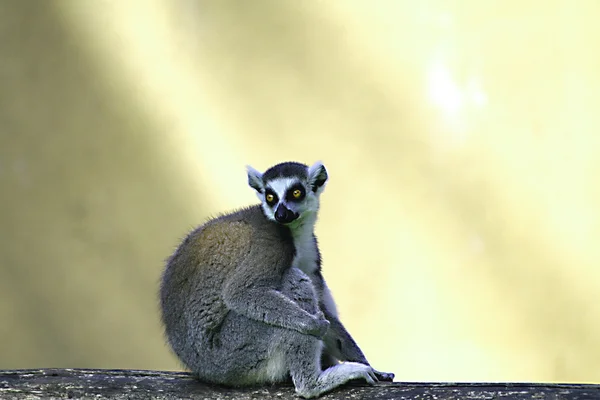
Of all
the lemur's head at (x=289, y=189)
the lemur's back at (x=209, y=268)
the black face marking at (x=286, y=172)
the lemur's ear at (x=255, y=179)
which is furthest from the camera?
the lemur's ear at (x=255, y=179)

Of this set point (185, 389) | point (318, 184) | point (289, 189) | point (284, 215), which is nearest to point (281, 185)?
point (289, 189)

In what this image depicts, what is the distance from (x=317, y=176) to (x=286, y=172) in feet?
0.68

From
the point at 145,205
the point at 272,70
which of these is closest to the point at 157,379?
the point at 145,205

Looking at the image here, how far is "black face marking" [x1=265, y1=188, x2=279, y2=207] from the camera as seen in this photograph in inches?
142

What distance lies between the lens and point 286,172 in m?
3.69

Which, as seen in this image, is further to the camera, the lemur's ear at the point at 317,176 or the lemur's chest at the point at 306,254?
the lemur's ear at the point at 317,176

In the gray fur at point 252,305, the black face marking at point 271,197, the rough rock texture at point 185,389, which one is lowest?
the rough rock texture at point 185,389

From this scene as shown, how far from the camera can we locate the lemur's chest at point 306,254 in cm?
365

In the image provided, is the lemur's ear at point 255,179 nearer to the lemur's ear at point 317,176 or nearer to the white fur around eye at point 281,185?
the white fur around eye at point 281,185

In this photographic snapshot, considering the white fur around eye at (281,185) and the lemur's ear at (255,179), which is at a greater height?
the lemur's ear at (255,179)

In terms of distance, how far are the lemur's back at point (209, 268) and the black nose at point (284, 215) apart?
0.08 meters

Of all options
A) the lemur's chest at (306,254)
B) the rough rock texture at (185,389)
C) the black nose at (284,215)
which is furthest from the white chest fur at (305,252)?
the rough rock texture at (185,389)

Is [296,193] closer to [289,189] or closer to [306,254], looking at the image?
[289,189]

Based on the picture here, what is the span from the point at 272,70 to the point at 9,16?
212cm
